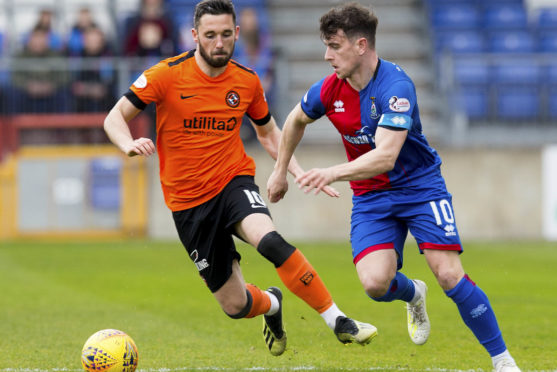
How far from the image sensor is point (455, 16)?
19844 millimetres

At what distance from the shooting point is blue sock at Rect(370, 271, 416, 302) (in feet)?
21.1

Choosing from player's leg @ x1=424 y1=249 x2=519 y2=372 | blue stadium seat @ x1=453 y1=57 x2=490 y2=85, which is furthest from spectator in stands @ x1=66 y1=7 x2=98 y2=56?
player's leg @ x1=424 y1=249 x2=519 y2=372

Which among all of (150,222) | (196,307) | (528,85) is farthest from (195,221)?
(528,85)

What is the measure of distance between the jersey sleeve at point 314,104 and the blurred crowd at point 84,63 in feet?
33.8

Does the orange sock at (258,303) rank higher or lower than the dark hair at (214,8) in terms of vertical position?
lower

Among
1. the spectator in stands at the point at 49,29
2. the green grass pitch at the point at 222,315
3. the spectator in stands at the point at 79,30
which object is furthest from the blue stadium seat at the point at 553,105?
the spectator in stands at the point at 49,29

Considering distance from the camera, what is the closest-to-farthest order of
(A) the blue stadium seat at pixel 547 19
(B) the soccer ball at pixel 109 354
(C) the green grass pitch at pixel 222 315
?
(B) the soccer ball at pixel 109 354 < (C) the green grass pitch at pixel 222 315 < (A) the blue stadium seat at pixel 547 19

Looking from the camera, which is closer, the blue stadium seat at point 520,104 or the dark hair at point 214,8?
the dark hair at point 214,8

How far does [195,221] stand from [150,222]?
10.3 metres

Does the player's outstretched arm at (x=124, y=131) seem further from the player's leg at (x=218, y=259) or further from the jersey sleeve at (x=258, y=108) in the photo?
the jersey sleeve at (x=258, y=108)

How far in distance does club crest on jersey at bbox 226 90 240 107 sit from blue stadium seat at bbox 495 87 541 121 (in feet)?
37.3

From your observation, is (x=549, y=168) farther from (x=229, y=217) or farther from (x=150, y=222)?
(x=229, y=217)

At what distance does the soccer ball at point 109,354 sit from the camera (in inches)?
220

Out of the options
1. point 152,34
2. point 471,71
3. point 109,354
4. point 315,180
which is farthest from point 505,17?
point 109,354
